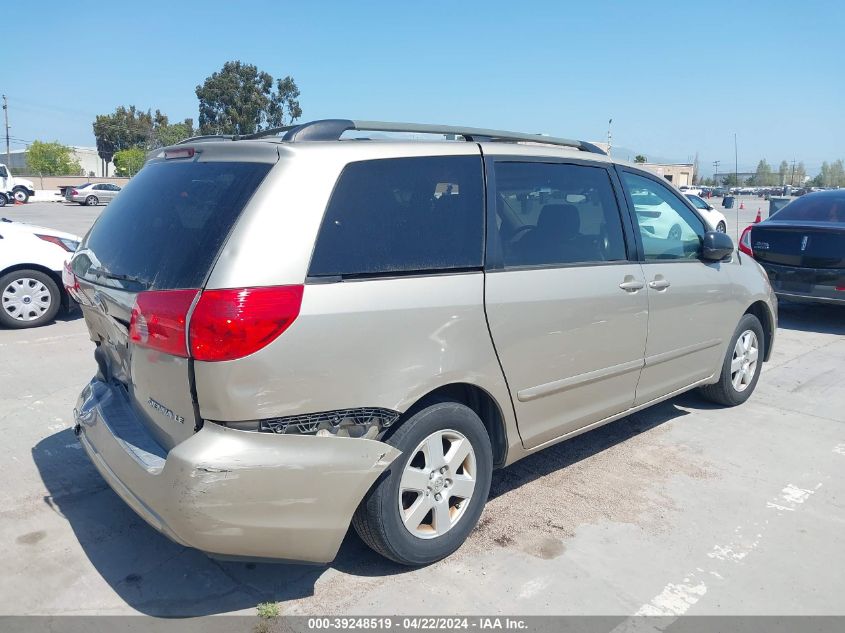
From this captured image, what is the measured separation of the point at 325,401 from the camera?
256cm

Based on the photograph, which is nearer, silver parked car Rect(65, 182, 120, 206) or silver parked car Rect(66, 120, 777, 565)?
silver parked car Rect(66, 120, 777, 565)

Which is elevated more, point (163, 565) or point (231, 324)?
point (231, 324)

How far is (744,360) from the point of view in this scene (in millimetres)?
5211

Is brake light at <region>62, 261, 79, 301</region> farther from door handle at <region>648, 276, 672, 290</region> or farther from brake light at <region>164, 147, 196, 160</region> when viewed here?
door handle at <region>648, 276, 672, 290</region>

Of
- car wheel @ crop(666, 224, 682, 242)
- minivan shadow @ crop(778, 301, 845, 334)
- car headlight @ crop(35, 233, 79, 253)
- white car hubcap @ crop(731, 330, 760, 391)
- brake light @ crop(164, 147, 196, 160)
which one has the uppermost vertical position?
brake light @ crop(164, 147, 196, 160)

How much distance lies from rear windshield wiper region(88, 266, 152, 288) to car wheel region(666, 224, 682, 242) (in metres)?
3.13

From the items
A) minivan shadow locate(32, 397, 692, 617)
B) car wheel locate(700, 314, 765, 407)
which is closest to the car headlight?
minivan shadow locate(32, 397, 692, 617)

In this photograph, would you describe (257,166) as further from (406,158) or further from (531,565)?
(531,565)

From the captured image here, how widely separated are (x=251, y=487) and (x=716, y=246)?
3.37 meters

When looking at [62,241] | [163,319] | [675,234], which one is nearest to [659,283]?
[675,234]

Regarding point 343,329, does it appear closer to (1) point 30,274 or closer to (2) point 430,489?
(2) point 430,489

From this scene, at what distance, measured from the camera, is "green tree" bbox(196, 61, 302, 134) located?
63125mm

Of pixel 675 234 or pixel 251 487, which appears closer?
pixel 251 487

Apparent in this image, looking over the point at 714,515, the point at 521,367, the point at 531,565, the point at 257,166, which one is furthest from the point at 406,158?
the point at 714,515
